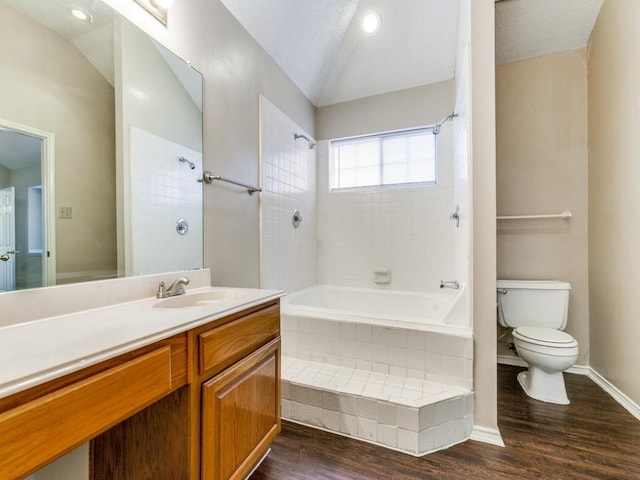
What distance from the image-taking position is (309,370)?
5.82 ft

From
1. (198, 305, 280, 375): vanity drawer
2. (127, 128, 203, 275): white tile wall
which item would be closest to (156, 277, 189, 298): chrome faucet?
(127, 128, 203, 275): white tile wall

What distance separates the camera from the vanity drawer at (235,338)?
91 cm

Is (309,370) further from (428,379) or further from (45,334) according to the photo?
(45,334)

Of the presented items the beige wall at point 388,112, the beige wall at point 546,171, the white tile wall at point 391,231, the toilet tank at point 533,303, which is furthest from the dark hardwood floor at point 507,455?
the beige wall at point 388,112

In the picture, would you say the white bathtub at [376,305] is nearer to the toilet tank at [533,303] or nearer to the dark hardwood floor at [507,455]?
the toilet tank at [533,303]

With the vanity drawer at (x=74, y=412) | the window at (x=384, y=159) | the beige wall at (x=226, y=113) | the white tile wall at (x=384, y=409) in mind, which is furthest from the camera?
the window at (x=384, y=159)

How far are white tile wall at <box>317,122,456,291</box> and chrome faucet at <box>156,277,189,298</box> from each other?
190cm

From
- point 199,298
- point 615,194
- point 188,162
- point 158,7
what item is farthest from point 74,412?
point 615,194

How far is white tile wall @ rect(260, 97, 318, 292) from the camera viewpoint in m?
2.22

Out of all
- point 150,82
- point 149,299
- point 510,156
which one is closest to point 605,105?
point 510,156

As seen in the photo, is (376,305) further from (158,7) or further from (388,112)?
(158,7)

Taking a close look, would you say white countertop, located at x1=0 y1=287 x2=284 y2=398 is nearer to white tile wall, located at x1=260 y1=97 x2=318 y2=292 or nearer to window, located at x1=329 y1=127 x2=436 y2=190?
white tile wall, located at x1=260 y1=97 x2=318 y2=292

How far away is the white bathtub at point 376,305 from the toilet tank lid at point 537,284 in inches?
13.9

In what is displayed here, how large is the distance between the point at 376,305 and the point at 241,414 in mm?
1922
